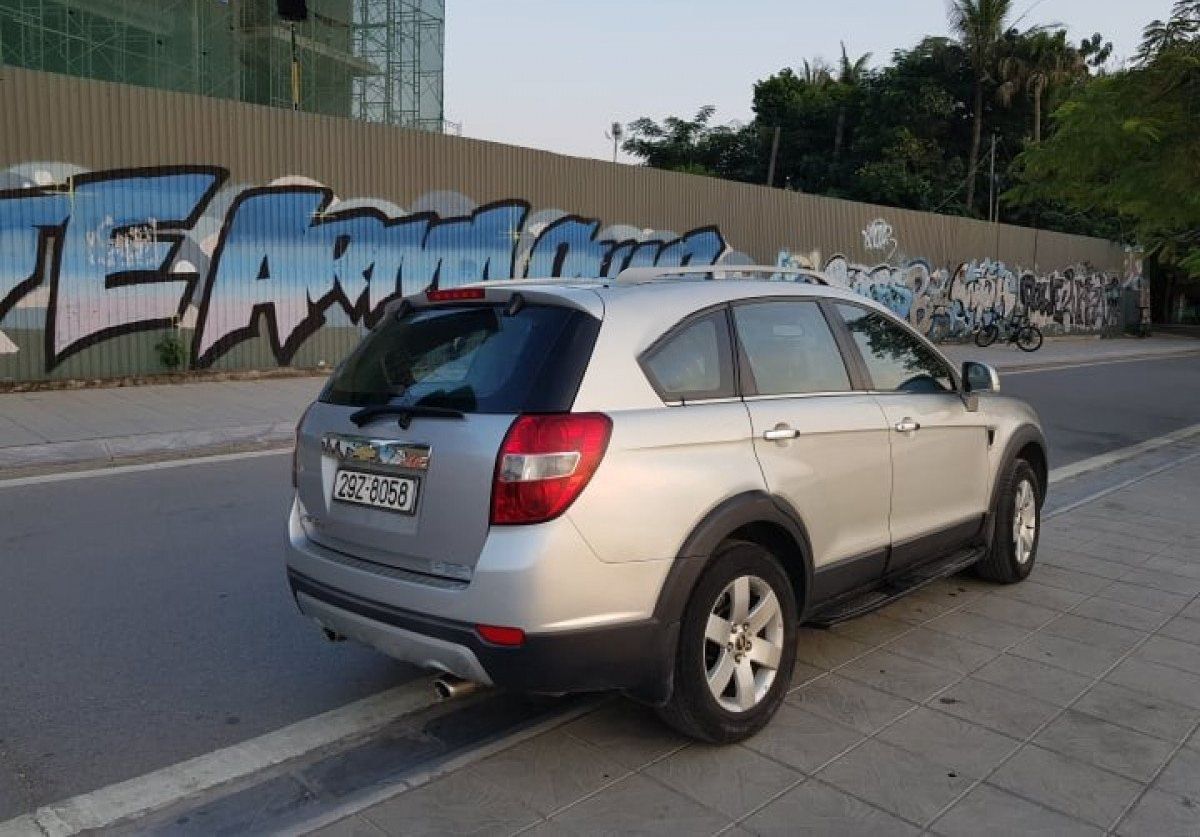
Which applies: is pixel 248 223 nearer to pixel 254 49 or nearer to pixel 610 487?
pixel 610 487

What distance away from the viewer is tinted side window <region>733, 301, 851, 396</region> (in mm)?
3893

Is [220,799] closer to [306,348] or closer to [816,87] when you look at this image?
[306,348]

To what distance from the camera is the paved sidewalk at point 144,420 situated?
895 cm

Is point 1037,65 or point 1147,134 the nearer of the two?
point 1147,134

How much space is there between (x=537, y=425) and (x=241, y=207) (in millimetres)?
12284

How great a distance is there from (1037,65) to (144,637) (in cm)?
4615

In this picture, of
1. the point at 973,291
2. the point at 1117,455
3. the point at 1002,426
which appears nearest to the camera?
the point at 1002,426

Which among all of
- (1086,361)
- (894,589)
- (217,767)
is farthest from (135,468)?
(1086,361)

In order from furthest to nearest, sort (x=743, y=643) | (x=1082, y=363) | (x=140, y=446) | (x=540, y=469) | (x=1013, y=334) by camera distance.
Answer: (x=1013, y=334) → (x=1082, y=363) → (x=140, y=446) → (x=743, y=643) → (x=540, y=469)

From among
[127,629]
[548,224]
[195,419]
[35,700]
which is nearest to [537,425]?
[35,700]

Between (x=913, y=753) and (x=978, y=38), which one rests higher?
(x=978, y=38)

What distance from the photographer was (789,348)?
409cm

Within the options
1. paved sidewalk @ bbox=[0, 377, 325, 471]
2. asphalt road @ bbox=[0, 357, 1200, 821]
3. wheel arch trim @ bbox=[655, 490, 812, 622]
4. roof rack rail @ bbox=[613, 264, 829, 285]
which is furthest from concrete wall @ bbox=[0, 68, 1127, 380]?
wheel arch trim @ bbox=[655, 490, 812, 622]

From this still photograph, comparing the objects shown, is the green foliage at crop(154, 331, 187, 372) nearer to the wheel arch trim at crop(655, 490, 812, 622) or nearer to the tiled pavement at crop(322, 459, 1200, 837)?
the tiled pavement at crop(322, 459, 1200, 837)
